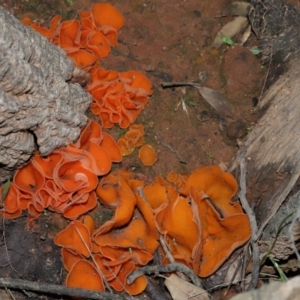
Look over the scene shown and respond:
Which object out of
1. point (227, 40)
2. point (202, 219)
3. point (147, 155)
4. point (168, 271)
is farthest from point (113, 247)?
point (227, 40)

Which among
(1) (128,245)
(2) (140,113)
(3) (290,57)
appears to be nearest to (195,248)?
(1) (128,245)

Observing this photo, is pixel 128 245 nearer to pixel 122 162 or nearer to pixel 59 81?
pixel 122 162

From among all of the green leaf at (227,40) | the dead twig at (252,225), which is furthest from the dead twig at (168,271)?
the green leaf at (227,40)

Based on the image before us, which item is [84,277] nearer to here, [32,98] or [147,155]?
[147,155]

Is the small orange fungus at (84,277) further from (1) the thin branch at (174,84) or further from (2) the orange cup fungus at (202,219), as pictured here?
(1) the thin branch at (174,84)

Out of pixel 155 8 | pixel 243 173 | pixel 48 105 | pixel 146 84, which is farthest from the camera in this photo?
pixel 155 8
